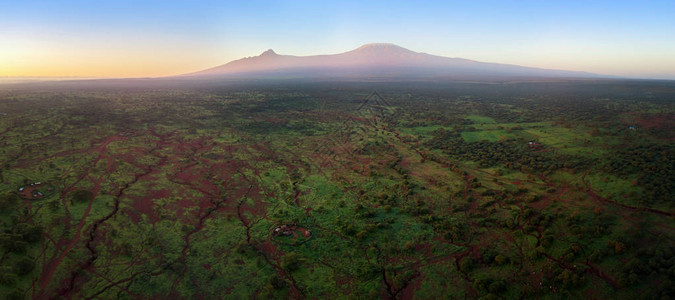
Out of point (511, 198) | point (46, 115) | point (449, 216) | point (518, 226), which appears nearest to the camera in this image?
point (518, 226)

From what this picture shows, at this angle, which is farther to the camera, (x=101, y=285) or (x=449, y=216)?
(x=449, y=216)

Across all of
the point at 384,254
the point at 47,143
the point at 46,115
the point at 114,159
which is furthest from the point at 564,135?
the point at 46,115

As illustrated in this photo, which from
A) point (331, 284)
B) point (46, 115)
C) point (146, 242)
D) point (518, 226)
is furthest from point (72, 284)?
point (46, 115)

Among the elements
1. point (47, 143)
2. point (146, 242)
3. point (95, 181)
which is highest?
point (47, 143)

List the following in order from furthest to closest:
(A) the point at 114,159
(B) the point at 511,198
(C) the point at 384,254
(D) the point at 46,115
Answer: (D) the point at 46,115
(A) the point at 114,159
(B) the point at 511,198
(C) the point at 384,254

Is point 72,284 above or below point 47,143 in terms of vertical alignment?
below

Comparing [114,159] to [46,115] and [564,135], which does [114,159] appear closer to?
[46,115]
